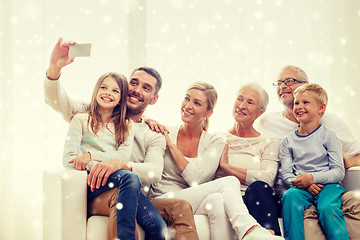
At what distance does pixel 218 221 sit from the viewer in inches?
64.5

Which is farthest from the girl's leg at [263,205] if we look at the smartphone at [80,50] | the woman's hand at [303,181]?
the smartphone at [80,50]

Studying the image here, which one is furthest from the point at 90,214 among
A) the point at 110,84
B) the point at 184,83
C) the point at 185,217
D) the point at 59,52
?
the point at 184,83

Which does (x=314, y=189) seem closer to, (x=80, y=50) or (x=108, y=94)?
(x=108, y=94)

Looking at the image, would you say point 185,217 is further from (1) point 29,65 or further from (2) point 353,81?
(2) point 353,81

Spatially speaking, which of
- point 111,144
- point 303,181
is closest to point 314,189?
point 303,181

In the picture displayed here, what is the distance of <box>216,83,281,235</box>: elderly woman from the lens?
1.94 m

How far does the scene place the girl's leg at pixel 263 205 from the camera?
5.42ft

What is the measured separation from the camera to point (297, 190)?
5.78 feet

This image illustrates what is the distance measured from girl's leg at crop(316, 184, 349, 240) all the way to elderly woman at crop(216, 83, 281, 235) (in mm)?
193

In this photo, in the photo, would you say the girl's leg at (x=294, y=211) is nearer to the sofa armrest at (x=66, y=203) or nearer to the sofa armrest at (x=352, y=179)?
the sofa armrest at (x=352, y=179)

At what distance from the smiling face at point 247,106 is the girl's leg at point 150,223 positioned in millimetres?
799

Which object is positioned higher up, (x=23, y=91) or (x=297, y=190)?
(x=23, y=91)

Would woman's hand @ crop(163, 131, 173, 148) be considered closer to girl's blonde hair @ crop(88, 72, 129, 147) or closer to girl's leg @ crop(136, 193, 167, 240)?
girl's blonde hair @ crop(88, 72, 129, 147)

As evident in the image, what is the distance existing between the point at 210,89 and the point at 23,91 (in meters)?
1.11
